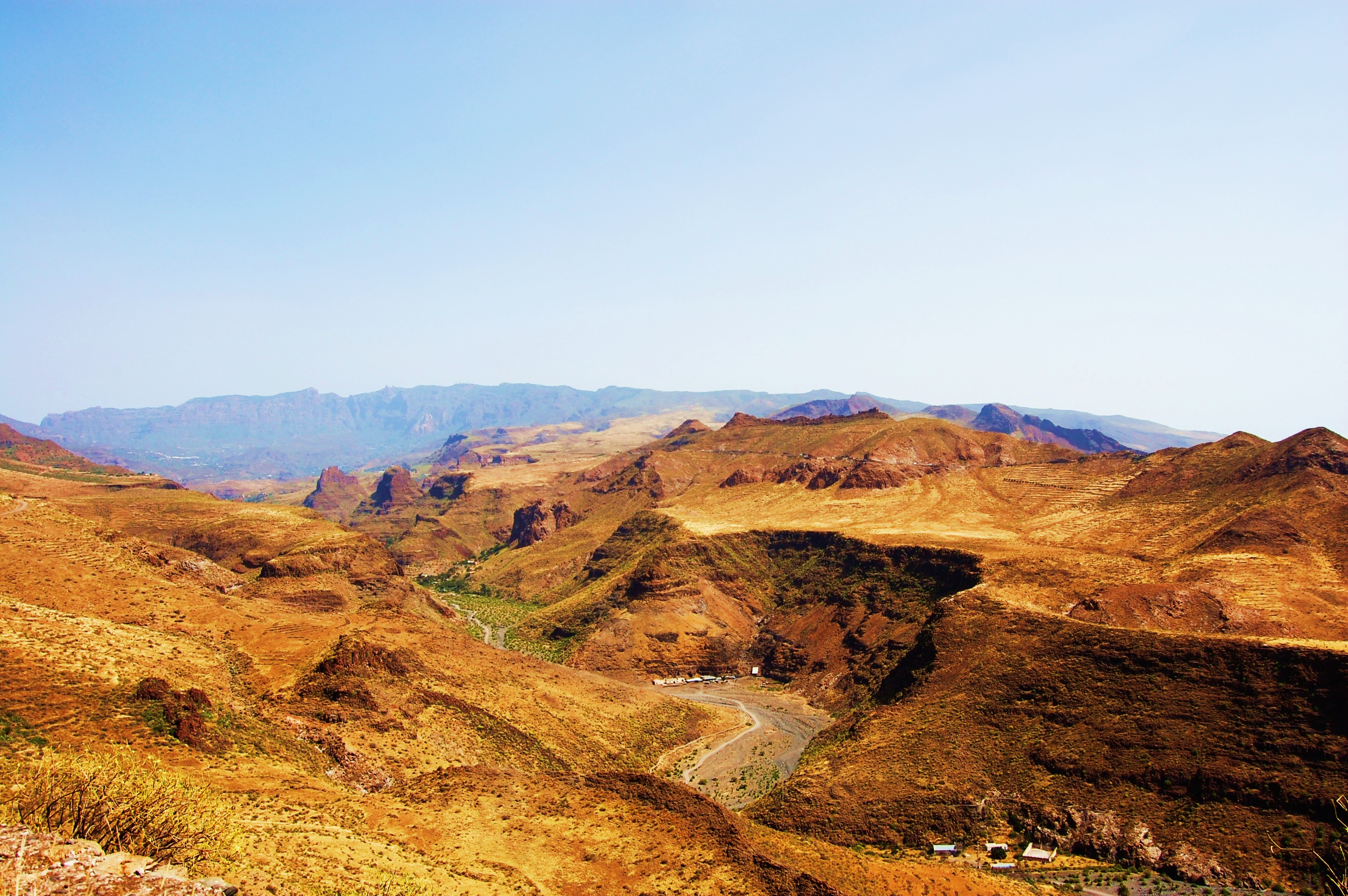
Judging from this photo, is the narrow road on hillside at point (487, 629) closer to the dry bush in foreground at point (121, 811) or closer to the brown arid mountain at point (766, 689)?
the brown arid mountain at point (766, 689)

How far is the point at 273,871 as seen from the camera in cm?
2388

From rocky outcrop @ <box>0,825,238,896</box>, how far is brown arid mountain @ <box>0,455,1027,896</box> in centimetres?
8

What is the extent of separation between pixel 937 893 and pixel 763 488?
10773 centimetres

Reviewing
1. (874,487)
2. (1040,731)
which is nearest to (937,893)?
(1040,731)

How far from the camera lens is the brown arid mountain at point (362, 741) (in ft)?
95.9

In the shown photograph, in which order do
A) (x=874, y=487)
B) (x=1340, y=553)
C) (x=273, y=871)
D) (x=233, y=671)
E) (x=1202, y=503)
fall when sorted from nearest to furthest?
1. (x=273, y=871)
2. (x=233, y=671)
3. (x=1340, y=553)
4. (x=1202, y=503)
5. (x=874, y=487)

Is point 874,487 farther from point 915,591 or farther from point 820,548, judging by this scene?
point 915,591

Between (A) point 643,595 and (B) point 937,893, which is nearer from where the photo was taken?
(B) point 937,893

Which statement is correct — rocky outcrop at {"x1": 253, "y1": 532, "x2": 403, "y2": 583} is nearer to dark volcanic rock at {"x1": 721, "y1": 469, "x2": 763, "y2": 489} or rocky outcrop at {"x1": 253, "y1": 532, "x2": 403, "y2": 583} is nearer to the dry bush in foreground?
dark volcanic rock at {"x1": 721, "y1": 469, "x2": 763, "y2": 489}

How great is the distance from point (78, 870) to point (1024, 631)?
63.0 m

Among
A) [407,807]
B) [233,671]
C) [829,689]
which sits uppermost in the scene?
[233,671]

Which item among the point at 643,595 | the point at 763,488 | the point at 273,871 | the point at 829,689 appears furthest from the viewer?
the point at 763,488

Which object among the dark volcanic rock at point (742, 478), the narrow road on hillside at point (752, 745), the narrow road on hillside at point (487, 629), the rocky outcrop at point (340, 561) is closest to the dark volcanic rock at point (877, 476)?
the dark volcanic rock at point (742, 478)

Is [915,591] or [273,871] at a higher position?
[273,871]
